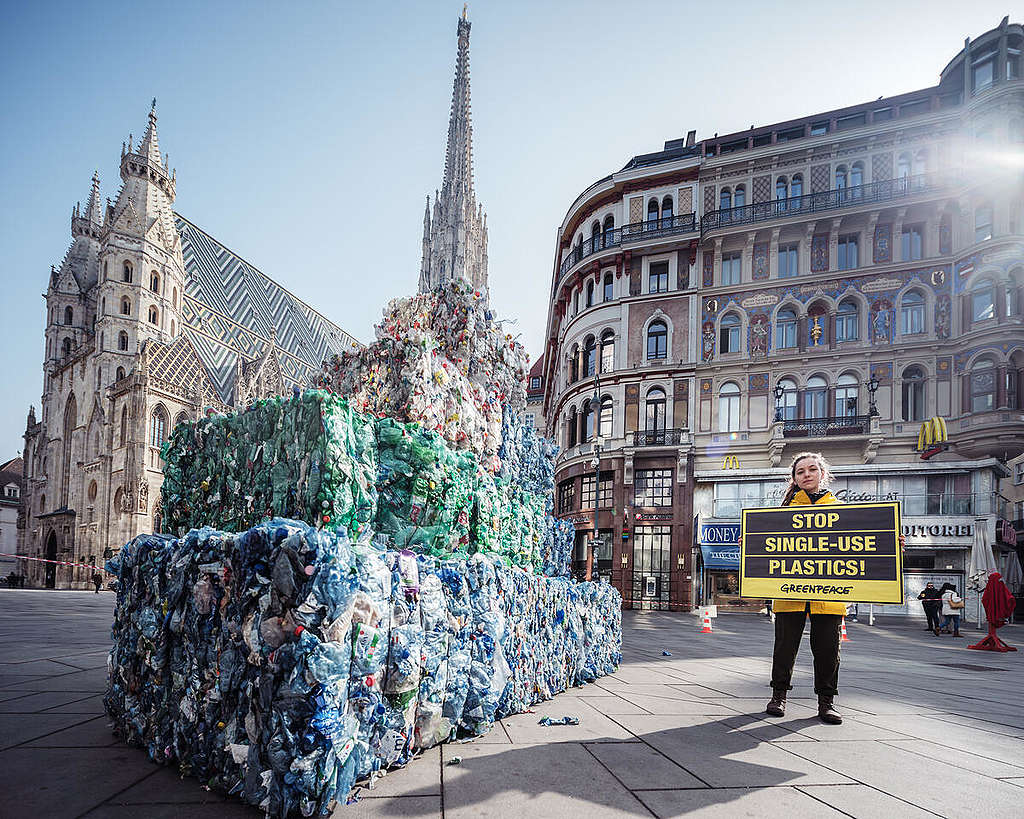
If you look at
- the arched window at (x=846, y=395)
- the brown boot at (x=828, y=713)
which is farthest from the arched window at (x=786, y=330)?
the brown boot at (x=828, y=713)

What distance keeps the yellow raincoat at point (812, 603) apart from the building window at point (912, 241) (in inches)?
999

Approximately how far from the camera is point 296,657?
311 centimetres

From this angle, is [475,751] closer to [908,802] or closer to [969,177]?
[908,802]

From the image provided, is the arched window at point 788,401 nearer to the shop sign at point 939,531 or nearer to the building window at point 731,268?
the building window at point 731,268

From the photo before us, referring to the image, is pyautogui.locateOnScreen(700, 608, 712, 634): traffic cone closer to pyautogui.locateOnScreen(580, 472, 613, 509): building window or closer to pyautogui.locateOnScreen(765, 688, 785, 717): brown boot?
pyautogui.locateOnScreen(765, 688, 785, 717): brown boot

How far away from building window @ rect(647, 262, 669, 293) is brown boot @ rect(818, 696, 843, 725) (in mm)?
25407

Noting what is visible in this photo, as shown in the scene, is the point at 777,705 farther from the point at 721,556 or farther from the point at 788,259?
the point at 788,259

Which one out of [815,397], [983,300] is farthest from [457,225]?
[983,300]

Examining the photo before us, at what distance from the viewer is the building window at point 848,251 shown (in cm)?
2623

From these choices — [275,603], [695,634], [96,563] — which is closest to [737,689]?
[275,603]

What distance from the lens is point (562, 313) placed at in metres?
35.4

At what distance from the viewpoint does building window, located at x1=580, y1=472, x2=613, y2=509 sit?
91.7 feet

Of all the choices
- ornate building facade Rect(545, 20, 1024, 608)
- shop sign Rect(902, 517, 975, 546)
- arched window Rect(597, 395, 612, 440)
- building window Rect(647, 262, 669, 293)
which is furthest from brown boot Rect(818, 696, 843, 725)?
building window Rect(647, 262, 669, 293)

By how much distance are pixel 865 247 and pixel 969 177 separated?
14.5 feet
